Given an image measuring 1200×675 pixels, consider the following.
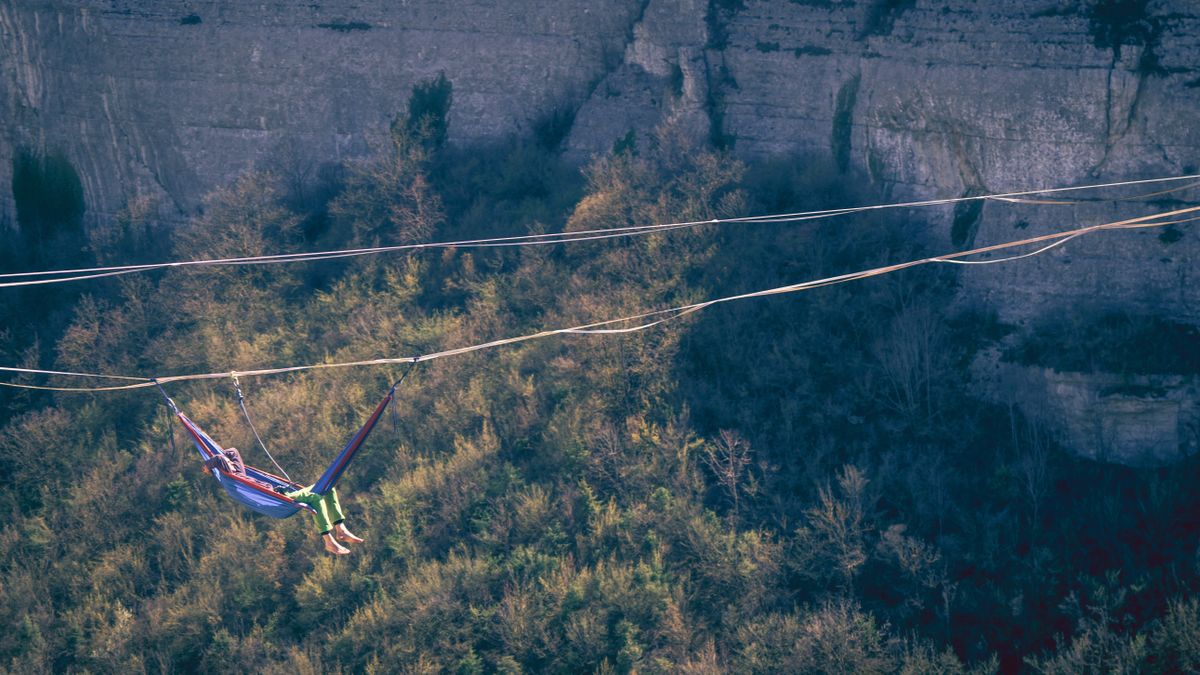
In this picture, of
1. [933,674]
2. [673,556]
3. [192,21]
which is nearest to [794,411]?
[673,556]

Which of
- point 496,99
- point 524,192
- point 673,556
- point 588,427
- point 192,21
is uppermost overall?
point 192,21

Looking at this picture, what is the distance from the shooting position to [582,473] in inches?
888

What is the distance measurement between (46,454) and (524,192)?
11349 mm

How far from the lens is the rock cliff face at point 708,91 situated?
856 inches

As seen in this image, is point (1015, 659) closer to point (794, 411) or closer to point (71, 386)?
point (794, 411)

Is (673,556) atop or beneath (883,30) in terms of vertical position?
beneath

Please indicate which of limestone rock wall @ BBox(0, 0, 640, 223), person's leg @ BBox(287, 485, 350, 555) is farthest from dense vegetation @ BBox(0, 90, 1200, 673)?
person's leg @ BBox(287, 485, 350, 555)

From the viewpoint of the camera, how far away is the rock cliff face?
71.3 ft

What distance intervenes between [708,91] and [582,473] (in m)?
8.86

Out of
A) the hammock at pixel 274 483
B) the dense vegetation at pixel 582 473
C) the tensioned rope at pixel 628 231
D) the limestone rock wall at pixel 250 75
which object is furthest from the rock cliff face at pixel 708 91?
the hammock at pixel 274 483

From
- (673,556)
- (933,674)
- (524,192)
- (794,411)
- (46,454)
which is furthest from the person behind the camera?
(524,192)

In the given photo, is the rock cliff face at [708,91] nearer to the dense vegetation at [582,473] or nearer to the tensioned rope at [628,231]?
the tensioned rope at [628,231]

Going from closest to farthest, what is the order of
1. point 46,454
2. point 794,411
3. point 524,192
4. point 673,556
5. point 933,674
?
point 933,674 → point 673,556 → point 794,411 → point 46,454 → point 524,192

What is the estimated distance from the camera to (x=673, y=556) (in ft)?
70.1
